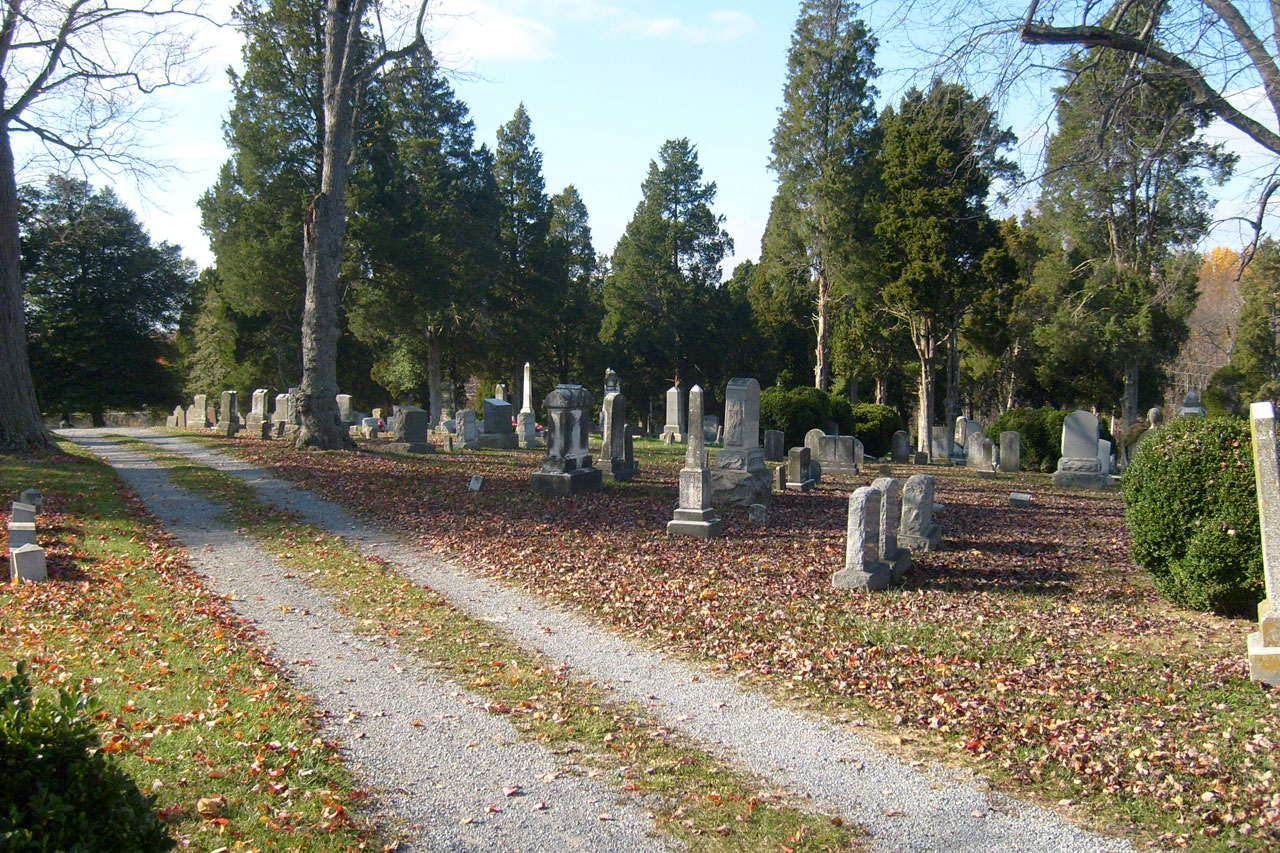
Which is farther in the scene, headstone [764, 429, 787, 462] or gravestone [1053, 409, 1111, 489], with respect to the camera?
headstone [764, 429, 787, 462]

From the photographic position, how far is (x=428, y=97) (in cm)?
3775

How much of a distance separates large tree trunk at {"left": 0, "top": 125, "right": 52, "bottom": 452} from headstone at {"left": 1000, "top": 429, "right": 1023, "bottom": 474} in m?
22.1

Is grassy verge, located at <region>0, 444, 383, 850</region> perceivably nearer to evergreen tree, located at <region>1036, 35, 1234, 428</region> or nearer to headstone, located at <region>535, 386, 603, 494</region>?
headstone, located at <region>535, 386, 603, 494</region>

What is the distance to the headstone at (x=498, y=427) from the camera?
2427 centimetres

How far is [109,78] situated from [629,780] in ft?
67.2

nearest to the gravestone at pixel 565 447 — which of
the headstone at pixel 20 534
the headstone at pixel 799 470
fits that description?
the headstone at pixel 799 470

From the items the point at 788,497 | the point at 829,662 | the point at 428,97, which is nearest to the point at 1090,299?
the point at 788,497

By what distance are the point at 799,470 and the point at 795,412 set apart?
33.7 ft

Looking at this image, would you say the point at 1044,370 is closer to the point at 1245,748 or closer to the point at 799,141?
the point at 799,141

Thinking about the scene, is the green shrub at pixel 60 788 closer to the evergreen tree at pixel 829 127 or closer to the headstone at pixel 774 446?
the headstone at pixel 774 446

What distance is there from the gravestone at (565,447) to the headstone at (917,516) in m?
6.11

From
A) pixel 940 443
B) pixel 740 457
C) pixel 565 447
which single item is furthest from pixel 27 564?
pixel 940 443

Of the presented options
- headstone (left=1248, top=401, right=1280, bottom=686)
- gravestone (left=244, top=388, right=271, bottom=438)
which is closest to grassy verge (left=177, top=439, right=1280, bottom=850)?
headstone (left=1248, top=401, right=1280, bottom=686)

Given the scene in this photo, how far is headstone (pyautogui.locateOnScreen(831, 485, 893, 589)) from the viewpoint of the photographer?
9.07 meters
